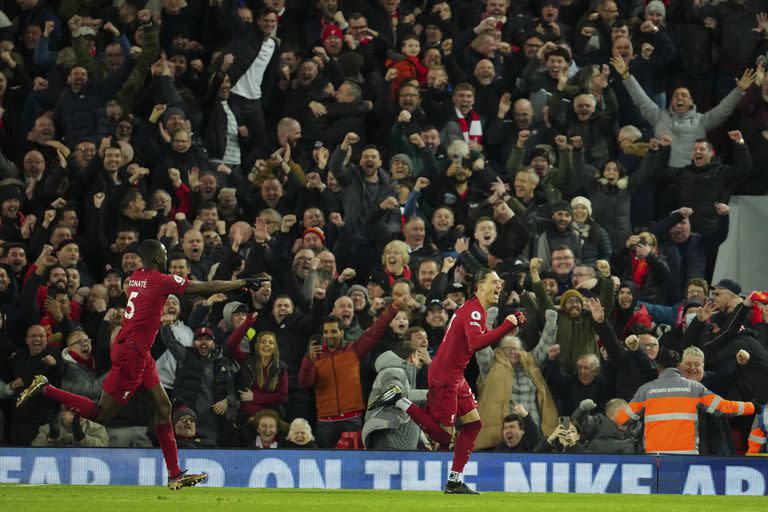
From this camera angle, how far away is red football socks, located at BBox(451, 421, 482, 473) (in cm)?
1216

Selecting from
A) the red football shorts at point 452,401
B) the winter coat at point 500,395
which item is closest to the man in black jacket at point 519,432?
the winter coat at point 500,395

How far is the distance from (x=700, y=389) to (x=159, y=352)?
18.9 ft

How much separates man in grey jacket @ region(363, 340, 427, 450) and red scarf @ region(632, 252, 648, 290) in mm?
3506

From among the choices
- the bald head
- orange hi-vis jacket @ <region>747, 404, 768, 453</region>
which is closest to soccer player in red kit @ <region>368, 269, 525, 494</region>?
orange hi-vis jacket @ <region>747, 404, 768, 453</region>

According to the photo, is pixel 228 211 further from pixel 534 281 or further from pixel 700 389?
pixel 700 389

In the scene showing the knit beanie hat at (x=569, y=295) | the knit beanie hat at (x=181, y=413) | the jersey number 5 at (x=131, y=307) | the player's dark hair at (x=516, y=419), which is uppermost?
the knit beanie hat at (x=569, y=295)

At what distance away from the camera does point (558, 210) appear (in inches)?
663

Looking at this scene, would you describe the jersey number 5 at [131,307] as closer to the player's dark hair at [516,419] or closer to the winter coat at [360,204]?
the player's dark hair at [516,419]

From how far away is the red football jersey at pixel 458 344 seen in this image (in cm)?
1213

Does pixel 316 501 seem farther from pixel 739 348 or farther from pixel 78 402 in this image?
pixel 739 348

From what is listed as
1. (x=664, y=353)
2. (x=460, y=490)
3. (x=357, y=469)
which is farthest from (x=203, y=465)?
(x=664, y=353)

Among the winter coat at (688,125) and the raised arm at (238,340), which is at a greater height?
the winter coat at (688,125)

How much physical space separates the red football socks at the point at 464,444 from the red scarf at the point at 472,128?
706 cm

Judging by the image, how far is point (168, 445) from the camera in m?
11.9
